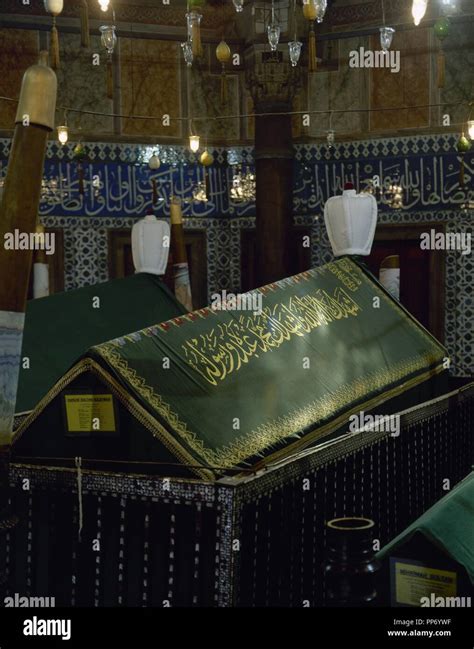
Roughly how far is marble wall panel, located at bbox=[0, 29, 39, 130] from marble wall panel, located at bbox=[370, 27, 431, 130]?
296cm

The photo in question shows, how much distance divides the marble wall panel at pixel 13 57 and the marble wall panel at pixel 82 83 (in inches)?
10.4

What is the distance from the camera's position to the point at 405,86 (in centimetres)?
764

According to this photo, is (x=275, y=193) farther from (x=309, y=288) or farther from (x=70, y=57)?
(x=309, y=288)

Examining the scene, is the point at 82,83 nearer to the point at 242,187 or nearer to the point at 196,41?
the point at 242,187

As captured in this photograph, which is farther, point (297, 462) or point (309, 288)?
point (309, 288)

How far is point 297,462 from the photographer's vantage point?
295 cm

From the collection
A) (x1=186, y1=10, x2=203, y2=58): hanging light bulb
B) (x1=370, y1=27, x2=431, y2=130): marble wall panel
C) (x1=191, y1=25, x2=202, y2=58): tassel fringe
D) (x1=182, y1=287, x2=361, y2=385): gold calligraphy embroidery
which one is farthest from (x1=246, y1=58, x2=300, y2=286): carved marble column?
(x1=191, y1=25, x2=202, y2=58): tassel fringe

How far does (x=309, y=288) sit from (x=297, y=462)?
1.31 m

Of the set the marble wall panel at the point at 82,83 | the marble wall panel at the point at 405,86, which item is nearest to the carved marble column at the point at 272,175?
the marble wall panel at the point at 405,86

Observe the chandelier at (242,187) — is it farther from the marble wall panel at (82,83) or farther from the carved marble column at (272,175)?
the marble wall panel at (82,83)

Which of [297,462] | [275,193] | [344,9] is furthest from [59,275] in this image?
[297,462]

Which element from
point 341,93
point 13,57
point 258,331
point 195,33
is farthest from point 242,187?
point 258,331

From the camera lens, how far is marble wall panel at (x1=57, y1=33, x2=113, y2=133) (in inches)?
305

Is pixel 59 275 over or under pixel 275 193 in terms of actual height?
under
